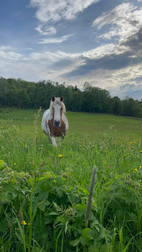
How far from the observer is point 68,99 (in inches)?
3189

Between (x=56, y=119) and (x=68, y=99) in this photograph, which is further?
(x=68, y=99)

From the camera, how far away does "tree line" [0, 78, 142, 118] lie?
81.3 m

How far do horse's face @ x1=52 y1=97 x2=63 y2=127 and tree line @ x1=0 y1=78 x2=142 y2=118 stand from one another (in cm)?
7294

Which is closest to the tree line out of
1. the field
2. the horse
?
the horse

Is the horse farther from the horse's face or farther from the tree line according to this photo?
the tree line

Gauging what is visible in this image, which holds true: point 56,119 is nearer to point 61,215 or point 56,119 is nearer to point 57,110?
point 57,110

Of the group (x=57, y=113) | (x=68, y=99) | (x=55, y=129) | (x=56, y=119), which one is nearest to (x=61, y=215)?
(x=56, y=119)

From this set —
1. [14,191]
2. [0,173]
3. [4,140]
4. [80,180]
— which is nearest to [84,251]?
[14,191]

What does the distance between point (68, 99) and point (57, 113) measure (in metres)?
74.7

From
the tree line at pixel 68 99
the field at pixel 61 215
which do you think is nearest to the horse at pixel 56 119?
the field at pixel 61 215

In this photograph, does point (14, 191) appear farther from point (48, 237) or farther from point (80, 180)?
point (80, 180)

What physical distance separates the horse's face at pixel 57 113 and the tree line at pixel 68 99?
72.9 metres

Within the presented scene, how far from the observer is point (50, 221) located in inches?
74.8

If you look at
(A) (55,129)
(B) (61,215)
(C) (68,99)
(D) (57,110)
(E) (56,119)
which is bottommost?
(B) (61,215)
